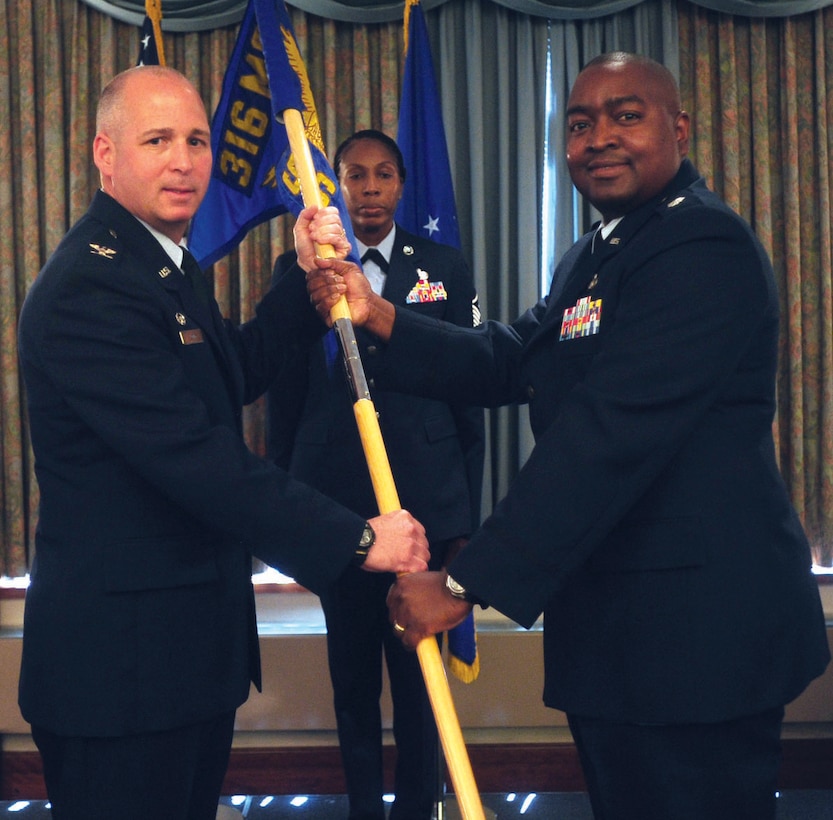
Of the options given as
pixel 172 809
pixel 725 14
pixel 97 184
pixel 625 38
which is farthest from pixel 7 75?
pixel 172 809

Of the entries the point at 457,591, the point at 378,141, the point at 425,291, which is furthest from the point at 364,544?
the point at 378,141

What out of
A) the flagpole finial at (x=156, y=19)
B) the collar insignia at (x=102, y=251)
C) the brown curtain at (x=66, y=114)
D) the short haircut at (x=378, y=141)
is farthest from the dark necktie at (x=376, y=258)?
the collar insignia at (x=102, y=251)

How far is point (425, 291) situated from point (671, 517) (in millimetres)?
1485

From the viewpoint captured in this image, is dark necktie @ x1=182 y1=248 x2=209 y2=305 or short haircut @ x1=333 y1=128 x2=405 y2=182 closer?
dark necktie @ x1=182 y1=248 x2=209 y2=305

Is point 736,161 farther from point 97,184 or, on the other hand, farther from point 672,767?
point 672,767

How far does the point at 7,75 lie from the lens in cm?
333

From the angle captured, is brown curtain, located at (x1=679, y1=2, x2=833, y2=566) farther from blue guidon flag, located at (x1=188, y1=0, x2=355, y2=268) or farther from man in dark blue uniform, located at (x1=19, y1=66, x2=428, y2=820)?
man in dark blue uniform, located at (x1=19, y1=66, x2=428, y2=820)

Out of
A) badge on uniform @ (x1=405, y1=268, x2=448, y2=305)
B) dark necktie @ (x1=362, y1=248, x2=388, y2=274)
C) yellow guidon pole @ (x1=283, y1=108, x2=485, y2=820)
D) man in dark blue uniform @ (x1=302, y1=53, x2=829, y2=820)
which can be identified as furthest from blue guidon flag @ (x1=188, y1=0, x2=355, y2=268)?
man in dark blue uniform @ (x1=302, y1=53, x2=829, y2=820)

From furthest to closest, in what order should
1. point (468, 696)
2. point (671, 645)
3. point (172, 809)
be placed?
point (468, 696), point (172, 809), point (671, 645)

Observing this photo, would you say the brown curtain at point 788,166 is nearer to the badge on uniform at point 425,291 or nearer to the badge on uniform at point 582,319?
the badge on uniform at point 425,291

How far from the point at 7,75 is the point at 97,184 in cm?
46

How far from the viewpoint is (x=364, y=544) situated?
169cm

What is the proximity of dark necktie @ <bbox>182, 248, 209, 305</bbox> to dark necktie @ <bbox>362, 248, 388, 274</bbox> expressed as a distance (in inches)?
39.9

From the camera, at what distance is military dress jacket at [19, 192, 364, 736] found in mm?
1567
